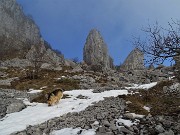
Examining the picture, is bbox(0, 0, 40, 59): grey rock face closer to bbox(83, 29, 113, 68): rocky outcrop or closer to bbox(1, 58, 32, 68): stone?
bbox(83, 29, 113, 68): rocky outcrop

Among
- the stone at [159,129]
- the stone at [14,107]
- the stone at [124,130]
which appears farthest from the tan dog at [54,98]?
the stone at [159,129]

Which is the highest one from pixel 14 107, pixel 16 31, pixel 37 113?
pixel 16 31

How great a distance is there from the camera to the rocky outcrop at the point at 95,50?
82938 mm

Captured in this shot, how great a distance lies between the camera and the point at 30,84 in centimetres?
3612

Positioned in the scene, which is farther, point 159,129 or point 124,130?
point 124,130

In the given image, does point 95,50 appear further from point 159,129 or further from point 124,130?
point 159,129

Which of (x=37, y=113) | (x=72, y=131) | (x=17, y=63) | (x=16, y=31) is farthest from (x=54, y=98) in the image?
(x=16, y=31)

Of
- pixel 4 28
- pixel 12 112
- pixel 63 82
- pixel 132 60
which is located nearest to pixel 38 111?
pixel 12 112

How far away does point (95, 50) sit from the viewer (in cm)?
8400

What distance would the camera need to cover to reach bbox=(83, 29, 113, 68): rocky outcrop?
82938 millimetres

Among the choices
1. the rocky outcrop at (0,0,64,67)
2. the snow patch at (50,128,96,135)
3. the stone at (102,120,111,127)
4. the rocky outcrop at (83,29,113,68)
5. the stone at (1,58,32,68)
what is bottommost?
the snow patch at (50,128,96,135)

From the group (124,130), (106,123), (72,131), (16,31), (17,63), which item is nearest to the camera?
(124,130)

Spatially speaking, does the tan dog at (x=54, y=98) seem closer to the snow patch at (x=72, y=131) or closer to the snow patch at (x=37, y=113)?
the snow patch at (x=37, y=113)

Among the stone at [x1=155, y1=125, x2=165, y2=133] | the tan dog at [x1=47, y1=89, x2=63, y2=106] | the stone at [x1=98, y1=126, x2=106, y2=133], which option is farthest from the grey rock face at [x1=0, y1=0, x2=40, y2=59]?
the stone at [x1=155, y1=125, x2=165, y2=133]
